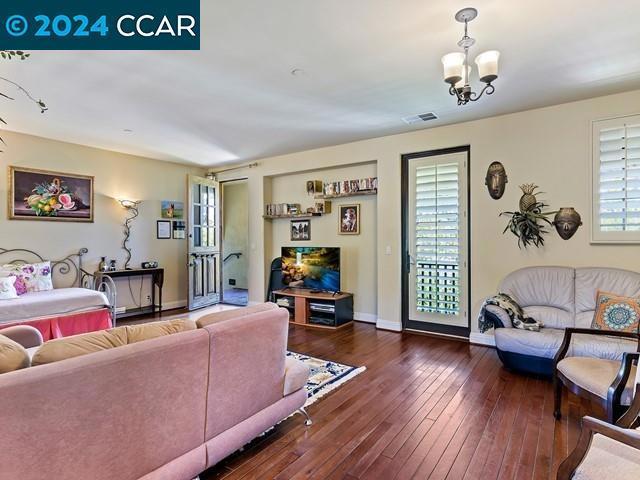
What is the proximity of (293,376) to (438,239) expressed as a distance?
117 inches

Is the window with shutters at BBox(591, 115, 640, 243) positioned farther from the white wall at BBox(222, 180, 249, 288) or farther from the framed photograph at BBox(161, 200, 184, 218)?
the white wall at BBox(222, 180, 249, 288)

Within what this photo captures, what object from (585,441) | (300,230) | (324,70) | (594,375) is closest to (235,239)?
(300,230)

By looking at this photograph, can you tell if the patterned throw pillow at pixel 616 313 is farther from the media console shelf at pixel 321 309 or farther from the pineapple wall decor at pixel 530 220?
the media console shelf at pixel 321 309

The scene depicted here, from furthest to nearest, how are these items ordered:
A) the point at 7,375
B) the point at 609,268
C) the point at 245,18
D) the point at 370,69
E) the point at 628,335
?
the point at 609,268, the point at 370,69, the point at 628,335, the point at 245,18, the point at 7,375

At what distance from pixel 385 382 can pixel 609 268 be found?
2.52 meters

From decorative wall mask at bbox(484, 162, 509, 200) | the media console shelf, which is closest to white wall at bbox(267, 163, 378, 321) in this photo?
the media console shelf

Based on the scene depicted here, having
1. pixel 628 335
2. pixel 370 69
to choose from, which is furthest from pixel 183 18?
pixel 628 335

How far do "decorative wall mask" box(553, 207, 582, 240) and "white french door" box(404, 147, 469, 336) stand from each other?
37.8 inches

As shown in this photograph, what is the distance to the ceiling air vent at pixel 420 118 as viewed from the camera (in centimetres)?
396

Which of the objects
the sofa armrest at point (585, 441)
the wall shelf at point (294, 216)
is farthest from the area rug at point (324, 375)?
the wall shelf at point (294, 216)

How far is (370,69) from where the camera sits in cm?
291

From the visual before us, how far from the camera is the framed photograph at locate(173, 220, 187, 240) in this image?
20.8 feet

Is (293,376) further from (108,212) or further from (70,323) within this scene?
(108,212)

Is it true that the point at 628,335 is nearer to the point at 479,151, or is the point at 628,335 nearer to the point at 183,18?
the point at 479,151
